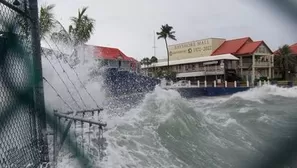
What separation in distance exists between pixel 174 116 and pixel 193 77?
102ft

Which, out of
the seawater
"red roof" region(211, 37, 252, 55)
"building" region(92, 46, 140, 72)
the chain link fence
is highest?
"red roof" region(211, 37, 252, 55)

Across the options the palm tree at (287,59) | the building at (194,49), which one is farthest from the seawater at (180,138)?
the building at (194,49)

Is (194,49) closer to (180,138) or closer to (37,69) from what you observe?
(180,138)

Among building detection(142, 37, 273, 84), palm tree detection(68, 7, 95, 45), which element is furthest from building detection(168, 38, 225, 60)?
palm tree detection(68, 7, 95, 45)

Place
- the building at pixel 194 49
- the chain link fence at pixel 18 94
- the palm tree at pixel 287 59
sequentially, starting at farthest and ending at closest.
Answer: the building at pixel 194 49, the chain link fence at pixel 18 94, the palm tree at pixel 287 59

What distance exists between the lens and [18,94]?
2652mm

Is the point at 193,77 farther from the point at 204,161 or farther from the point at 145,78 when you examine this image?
the point at 204,161

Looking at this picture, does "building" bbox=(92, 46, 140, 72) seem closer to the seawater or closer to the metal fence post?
the seawater

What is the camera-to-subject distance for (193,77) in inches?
1503

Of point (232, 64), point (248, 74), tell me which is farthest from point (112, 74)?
point (232, 64)

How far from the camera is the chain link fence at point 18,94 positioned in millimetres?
2613

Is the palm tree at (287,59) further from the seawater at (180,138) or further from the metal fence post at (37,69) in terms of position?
the metal fence post at (37,69)

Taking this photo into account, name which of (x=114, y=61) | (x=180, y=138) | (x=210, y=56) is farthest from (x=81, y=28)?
(x=210, y=56)

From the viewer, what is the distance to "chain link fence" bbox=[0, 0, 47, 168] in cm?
261
